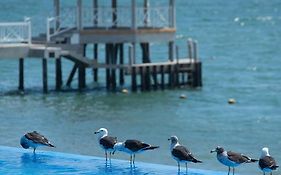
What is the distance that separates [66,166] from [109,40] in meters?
17.9

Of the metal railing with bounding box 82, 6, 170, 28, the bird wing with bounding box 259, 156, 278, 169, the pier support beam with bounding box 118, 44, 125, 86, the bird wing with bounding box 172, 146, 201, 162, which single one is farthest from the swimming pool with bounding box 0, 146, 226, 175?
the pier support beam with bounding box 118, 44, 125, 86

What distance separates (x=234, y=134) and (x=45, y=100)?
835cm

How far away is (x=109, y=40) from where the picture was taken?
1537 inches

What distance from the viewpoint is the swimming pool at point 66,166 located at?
20.8m

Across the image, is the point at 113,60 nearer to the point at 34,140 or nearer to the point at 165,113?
the point at 165,113

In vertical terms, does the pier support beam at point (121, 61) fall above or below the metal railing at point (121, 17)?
below

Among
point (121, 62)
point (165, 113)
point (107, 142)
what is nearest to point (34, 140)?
point (107, 142)

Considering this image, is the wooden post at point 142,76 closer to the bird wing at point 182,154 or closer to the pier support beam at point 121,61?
the pier support beam at point 121,61

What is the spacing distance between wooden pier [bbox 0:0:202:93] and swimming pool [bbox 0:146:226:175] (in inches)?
598

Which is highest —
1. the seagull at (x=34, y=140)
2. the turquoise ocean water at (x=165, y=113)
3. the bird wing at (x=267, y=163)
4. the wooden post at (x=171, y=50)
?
the wooden post at (x=171, y=50)

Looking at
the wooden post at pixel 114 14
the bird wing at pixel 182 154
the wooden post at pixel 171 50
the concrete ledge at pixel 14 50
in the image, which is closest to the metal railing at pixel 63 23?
the wooden post at pixel 114 14

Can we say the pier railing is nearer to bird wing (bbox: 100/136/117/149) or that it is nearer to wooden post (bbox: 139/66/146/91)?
wooden post (bbox: 139/66/146/91)

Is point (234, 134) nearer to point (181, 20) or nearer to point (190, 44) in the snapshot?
point (190, 44)

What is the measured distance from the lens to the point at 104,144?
21188 millimetres
